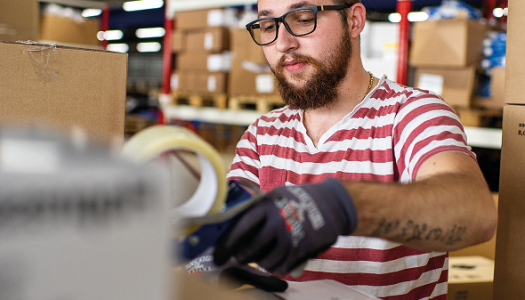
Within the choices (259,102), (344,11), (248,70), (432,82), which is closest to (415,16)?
(248,70)

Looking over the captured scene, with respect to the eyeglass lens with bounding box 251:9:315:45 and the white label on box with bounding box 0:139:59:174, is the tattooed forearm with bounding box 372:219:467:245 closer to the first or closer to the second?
the white label on box with bounding box 0:139:59:174

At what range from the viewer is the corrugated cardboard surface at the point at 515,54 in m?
1.12

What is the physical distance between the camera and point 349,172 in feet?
4.09

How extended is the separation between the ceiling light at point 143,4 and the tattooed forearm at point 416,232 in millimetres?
11271

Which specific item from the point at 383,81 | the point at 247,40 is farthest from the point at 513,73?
the point at 247,40

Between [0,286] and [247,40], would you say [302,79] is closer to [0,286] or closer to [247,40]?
[0,286]

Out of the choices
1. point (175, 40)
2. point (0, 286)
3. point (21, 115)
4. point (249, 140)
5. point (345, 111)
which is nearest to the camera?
point (0, 286)

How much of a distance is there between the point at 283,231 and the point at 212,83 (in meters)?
3.77

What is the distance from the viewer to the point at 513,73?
1.15 metres

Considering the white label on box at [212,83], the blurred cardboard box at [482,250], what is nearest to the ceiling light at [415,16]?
the white label on box at [212,83]

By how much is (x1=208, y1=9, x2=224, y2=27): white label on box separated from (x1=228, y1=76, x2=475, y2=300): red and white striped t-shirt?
2899 mm

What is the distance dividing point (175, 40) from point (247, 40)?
105 centimetres

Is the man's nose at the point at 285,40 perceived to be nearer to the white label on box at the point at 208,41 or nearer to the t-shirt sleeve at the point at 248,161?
the t-shirt sleeve at the point at 248,161

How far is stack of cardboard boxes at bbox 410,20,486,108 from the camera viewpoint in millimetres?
2783
